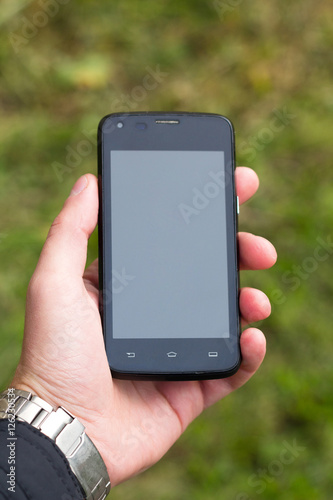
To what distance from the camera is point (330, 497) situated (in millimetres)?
2193

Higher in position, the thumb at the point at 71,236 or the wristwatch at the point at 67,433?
the thumb at the point at 71,236

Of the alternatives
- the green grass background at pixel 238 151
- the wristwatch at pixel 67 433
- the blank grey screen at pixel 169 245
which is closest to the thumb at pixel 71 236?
the blank grey screen at pixel 169 245

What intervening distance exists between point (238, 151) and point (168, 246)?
96 centimetres

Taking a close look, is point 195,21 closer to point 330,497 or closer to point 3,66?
point 3,66

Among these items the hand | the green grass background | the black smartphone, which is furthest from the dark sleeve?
the green grass background

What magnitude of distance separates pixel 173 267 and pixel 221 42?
4.71 ft

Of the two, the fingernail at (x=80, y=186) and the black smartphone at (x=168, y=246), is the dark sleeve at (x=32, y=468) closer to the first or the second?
the black smartphone at (x=168, y=246)

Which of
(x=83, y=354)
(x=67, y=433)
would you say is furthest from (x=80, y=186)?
(x=67, y=433)

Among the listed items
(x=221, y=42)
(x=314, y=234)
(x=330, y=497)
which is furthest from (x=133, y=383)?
(x=221, y=42)

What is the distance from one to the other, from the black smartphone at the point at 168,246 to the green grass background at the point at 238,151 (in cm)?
70

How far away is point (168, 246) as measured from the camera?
5.73 ft

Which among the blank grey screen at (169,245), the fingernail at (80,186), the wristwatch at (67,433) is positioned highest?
the fingernail at (80,186)

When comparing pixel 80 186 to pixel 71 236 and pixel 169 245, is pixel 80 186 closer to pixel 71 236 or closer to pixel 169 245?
pixel 71 236

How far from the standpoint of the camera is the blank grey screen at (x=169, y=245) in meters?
1.70
